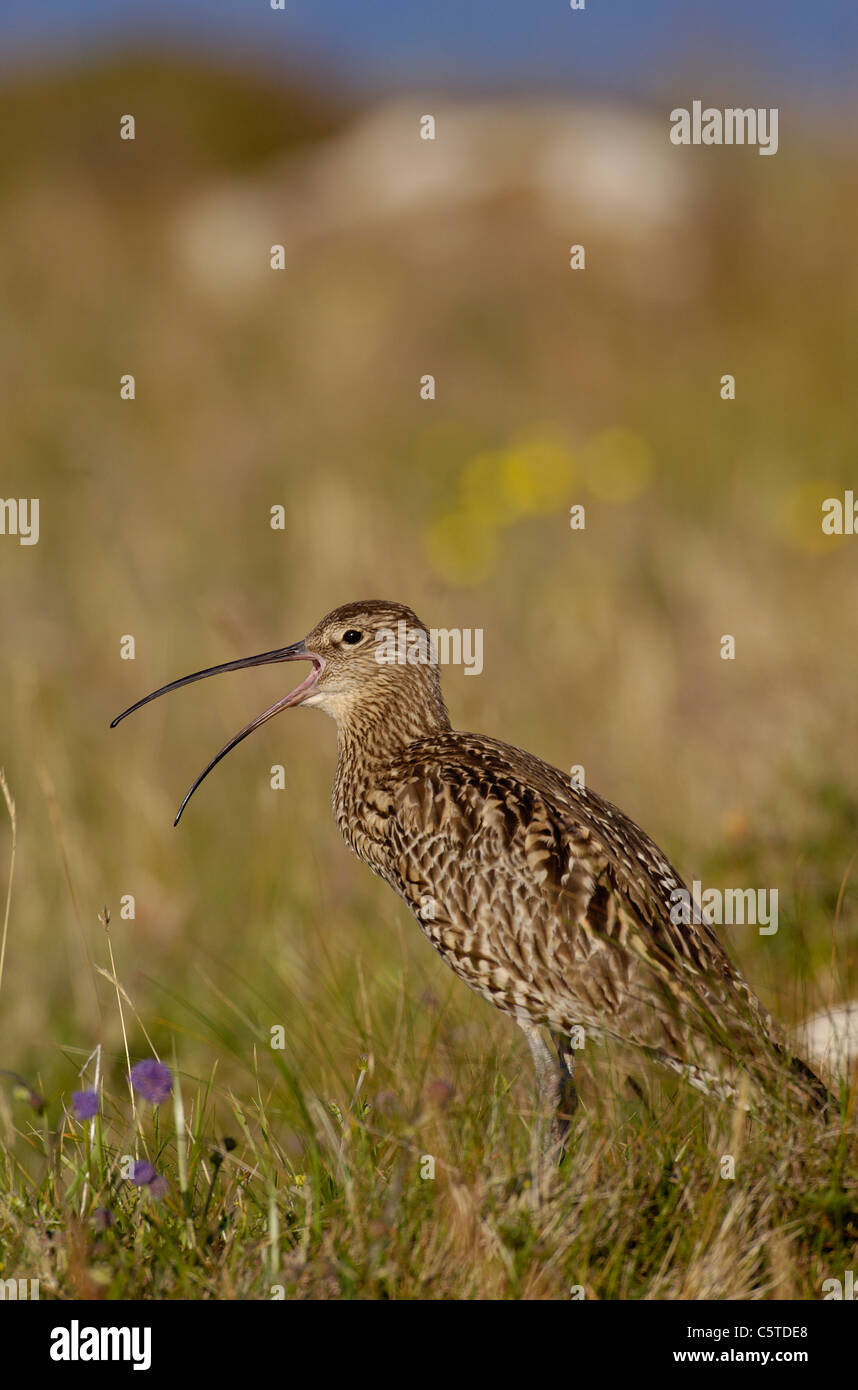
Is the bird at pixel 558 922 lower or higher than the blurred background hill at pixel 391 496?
lower

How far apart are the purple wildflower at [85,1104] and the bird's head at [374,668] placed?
4.25 ft

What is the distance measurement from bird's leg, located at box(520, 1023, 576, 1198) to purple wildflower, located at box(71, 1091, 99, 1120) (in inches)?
36.3

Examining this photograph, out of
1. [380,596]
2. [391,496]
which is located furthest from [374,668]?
[391,496]

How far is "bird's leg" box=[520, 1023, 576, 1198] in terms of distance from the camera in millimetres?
3168

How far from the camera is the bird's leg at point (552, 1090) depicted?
3.17 m

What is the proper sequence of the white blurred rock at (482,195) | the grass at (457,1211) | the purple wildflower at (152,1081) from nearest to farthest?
1. the grass at (457,1211)
2. the purple wildflower at (152,1081)
3. the white blurred rock at (482,195)

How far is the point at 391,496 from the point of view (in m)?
12.2

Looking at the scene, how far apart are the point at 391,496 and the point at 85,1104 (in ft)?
31.1

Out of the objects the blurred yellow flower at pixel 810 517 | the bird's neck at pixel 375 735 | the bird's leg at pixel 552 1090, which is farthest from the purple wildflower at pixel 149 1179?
the blurred yellow flower at pixel 810 517

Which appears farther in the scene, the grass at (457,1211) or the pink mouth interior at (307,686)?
the pink mouth interior at (307,686)

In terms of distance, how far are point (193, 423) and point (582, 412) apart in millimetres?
3846

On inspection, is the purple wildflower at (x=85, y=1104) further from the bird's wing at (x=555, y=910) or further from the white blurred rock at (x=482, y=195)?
the white blurred rock at (x=482, y=195)

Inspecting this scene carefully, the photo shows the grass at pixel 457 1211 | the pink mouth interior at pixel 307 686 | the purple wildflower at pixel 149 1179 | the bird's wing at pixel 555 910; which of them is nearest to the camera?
the grass at pixel 457 1211
